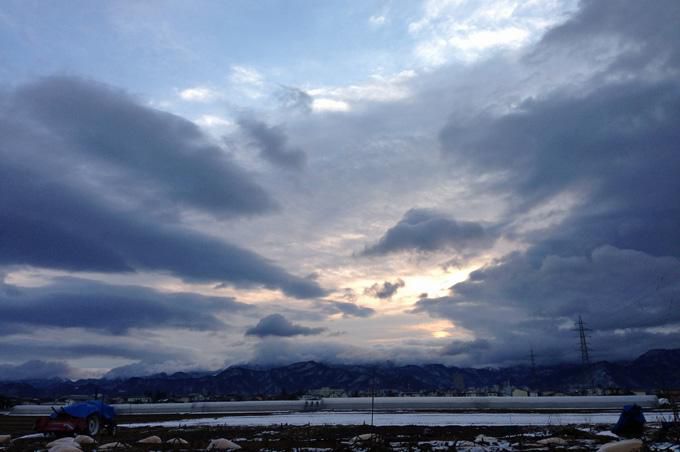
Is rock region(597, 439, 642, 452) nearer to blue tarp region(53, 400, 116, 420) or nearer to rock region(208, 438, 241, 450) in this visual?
rock region(208, 438, 241, 450)

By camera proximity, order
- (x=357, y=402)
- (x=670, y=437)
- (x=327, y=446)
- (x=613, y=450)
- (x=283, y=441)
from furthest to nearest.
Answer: (x=357, y=402)
(x=283, y=441)
(x=327, y=446)
(x=670, y=437)
(x=613, y=450)

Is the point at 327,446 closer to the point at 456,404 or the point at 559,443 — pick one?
the point at 559,443

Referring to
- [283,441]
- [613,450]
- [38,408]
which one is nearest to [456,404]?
[283,441]

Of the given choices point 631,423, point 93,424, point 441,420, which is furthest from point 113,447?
point 441,420

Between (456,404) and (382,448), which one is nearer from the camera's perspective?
(382,448)

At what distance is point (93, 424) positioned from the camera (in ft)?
159

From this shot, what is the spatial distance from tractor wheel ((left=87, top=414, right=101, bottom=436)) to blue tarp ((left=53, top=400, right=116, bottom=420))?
44 centimetres

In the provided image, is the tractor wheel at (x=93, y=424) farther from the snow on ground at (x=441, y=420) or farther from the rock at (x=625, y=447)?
the rock at (x=625, y=447)

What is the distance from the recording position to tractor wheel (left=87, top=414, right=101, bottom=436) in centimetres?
4747

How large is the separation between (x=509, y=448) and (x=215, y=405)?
10264 centimetres

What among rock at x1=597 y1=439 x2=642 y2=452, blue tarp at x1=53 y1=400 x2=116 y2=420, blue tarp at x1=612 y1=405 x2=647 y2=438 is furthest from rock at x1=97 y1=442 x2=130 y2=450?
blue tarp at x1=612 y1=405 x2=647 y2=438

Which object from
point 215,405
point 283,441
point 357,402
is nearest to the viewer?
point 283,441

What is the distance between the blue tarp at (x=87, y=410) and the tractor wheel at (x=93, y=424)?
1.46 feet

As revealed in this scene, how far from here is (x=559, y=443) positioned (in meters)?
35.0
